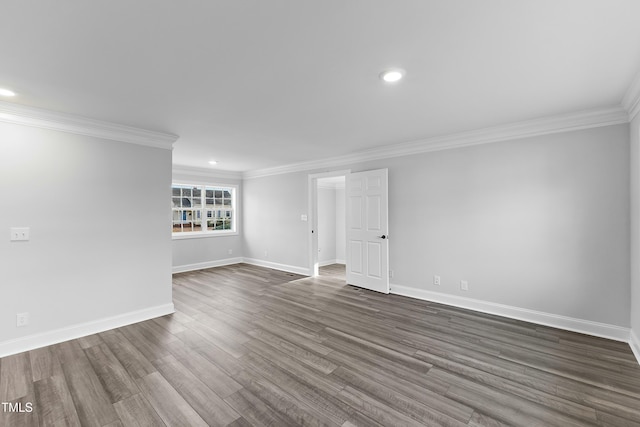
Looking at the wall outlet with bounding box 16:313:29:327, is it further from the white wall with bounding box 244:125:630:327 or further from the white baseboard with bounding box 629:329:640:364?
the white baseboard with bounding box 629:329:640:364

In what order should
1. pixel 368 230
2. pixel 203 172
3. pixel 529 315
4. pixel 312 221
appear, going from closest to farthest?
pixel 529 315, pixel 368 230, pixel 312 221, pixel 203 172

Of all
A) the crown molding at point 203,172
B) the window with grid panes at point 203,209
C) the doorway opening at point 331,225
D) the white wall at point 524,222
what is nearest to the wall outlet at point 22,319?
the window with grid panes at point 203,209

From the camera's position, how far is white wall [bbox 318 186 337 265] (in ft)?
24.7

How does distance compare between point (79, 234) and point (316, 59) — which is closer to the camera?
point (316, 59)

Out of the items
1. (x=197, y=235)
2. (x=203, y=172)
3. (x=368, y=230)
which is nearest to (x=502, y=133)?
(x=368, y=230)

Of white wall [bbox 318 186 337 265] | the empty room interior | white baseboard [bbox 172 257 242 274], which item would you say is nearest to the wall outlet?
the empty room interior

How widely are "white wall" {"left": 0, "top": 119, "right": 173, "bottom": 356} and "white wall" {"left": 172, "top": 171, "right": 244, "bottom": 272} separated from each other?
2672 millimetres

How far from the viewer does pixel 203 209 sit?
6.92 m

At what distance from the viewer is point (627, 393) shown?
6.95 feet

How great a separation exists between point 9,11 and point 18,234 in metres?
2.38

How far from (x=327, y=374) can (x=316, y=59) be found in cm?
252

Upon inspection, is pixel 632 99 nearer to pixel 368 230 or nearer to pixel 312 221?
pixel 368 230

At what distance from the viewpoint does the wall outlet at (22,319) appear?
2836 millimetres

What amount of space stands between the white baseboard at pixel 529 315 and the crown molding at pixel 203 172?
5.11 meters
